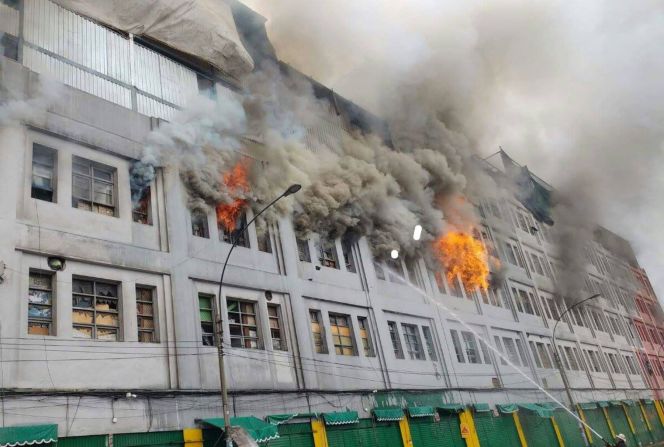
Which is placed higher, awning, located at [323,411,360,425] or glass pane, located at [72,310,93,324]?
glass pane, located at [72,310,93,324]

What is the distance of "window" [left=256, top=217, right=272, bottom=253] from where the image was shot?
20328 millimetres

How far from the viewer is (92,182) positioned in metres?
16.2

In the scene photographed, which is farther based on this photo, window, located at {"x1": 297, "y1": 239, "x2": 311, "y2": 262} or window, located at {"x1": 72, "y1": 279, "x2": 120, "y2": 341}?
window, located at {"x1": 297, "y1": 239, "x2": 311, "y2": 262}

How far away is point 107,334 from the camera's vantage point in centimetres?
1442

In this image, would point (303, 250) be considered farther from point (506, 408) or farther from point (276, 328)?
point (506, 408)

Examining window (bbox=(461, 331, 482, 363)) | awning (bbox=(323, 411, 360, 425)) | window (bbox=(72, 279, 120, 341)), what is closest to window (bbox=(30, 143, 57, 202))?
window (bbox=(72, 279, 120, 341))

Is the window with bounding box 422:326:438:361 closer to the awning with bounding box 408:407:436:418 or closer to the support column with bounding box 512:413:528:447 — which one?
the awning with bounding box 408:407:436:418

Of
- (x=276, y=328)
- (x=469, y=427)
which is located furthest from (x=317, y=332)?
(x=469, y=427)

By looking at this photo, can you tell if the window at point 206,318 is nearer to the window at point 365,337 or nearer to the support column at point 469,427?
the window at point 365,337

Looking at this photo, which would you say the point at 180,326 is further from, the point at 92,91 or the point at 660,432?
the point at 660,432

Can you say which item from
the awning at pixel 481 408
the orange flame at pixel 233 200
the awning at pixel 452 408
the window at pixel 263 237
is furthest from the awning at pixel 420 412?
the orange flame at pixel 233 200

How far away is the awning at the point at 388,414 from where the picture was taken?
19812mm

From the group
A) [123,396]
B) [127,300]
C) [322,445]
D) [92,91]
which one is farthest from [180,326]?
[92,91]

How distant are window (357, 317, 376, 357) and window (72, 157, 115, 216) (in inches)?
452
